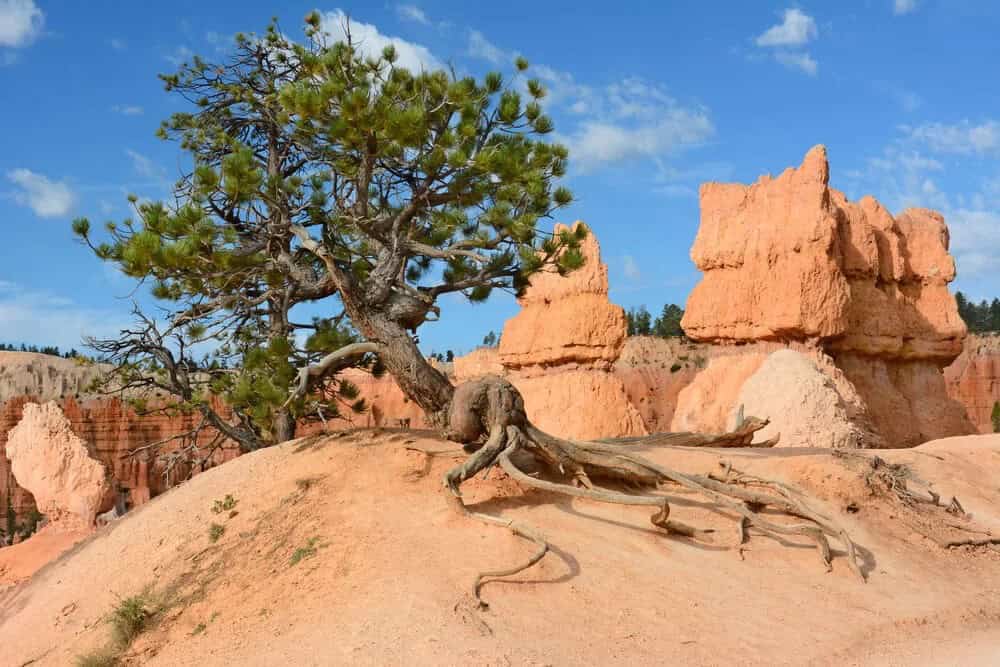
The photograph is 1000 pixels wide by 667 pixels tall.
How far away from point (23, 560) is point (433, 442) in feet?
41.3

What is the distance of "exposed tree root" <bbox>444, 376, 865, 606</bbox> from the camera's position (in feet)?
28.3

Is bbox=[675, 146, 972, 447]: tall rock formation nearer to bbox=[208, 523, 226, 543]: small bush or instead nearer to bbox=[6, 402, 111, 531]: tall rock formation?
bbox=[6, 402, 111, 531]: tall rock formation

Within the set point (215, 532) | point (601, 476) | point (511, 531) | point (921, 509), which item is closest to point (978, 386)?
point (921, 509)

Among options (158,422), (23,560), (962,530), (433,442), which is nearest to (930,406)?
(962,530)

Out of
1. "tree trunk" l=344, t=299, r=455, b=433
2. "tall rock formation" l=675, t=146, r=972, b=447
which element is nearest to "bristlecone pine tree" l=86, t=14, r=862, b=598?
"tree trunk" l=344, t=299, r=455, b=433

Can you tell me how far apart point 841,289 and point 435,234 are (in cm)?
1466

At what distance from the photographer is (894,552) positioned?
9.62 m

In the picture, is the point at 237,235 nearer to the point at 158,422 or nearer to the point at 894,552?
the point at 894,552

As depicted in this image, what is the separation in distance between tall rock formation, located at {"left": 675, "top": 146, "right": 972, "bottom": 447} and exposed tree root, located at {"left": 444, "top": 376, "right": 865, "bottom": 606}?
42.2 ft

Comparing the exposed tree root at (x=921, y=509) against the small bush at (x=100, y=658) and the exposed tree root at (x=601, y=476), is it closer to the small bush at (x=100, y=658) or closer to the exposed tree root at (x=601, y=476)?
the exposed tree root at (x=601, y=476)

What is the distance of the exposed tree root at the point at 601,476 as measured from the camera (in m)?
8.64

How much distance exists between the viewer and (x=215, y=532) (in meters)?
8.71

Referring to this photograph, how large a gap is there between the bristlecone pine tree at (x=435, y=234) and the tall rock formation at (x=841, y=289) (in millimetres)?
12851

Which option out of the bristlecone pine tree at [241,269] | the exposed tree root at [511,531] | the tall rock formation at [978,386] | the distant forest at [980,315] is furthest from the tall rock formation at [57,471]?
the distant forest at [980,315]
